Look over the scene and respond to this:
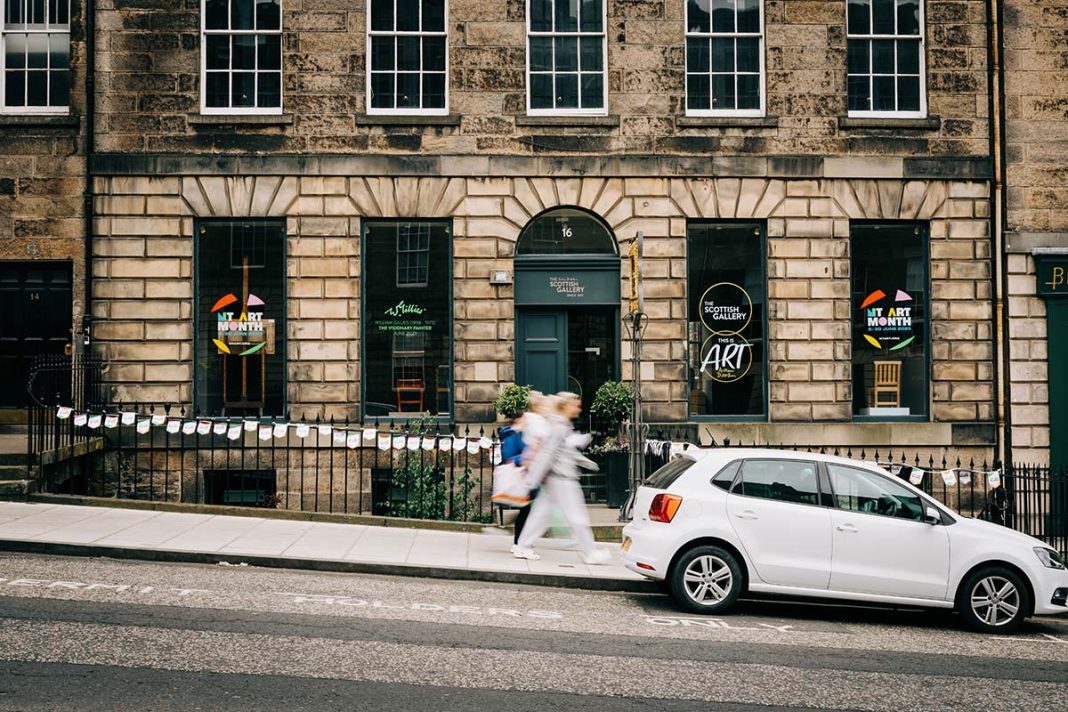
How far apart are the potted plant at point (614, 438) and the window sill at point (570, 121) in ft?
13.7

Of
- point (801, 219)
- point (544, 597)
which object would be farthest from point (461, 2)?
point (544, 597)

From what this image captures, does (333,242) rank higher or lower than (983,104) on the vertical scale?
lower

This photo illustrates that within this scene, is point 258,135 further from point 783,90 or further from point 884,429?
point 884,429

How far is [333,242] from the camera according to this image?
55.7 feet

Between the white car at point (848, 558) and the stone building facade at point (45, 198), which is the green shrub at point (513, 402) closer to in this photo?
the white car at point (848, 558)

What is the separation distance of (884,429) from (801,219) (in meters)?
3.67

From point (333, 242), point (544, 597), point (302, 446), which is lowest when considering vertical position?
point (544, 597)

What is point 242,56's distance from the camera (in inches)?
672

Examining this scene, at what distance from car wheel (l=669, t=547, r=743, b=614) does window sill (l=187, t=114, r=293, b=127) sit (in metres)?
10.4

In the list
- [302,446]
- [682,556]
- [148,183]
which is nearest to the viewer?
[682,556]

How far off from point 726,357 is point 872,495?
722cm

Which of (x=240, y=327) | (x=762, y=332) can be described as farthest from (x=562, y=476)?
(x=240, y=327)

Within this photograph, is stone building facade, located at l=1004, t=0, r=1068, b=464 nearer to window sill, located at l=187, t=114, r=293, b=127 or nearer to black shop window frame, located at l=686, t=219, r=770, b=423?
black shop window frame, located at l=686, t=219, r=770, b=423

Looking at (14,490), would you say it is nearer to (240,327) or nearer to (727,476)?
(240,327)
